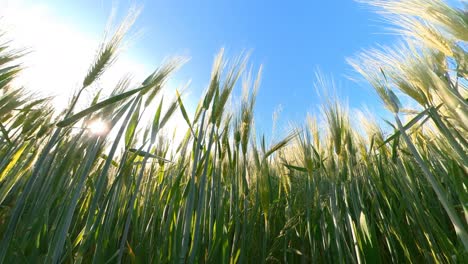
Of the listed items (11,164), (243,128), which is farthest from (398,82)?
(11,164)

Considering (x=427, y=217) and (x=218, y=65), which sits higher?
(x=218, y=65)

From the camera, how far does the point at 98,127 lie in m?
1.08

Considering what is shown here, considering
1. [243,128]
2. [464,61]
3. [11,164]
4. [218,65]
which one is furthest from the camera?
[243,128]

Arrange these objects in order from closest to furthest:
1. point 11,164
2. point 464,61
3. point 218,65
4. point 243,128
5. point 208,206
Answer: point 464,61 → point 11,164 → point 208,206 → point 218,65 → point 243,128

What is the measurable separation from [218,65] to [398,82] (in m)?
0.91

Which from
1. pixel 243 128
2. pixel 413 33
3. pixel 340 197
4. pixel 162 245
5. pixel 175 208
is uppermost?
pixel 413 33

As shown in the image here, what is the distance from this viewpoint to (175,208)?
3.98 feet

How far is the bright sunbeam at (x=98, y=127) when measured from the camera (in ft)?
3.35

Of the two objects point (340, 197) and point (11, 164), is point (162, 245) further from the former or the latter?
point (340, 197)

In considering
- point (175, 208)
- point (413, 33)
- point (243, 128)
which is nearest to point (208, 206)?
point (175, 208)

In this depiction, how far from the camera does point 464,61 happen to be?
1.04 metres

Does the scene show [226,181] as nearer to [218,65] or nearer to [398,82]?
[218,65]

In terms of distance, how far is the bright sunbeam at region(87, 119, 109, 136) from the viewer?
102 cm

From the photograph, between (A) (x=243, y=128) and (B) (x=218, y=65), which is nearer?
(B) (x=218, y=65)
